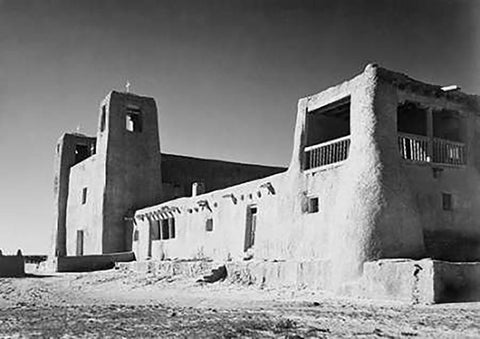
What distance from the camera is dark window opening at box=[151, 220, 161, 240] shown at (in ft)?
106

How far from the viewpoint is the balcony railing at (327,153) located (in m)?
18.7

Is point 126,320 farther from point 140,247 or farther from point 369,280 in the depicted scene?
point 140,247

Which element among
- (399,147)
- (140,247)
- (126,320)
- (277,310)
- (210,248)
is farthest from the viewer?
(140,247)

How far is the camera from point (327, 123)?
2120 cm

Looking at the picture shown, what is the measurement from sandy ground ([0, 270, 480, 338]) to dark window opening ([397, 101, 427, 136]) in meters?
7.08

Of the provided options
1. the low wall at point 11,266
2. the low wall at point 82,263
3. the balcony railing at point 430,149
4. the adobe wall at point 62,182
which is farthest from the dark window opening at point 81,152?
the balcony railing at point 430,149

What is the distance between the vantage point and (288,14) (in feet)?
38.9

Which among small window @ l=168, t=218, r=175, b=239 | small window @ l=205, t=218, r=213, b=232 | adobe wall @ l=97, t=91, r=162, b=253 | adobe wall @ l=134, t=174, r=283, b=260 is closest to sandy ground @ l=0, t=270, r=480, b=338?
adobe wall @ l=134, t=174, r=283, b=260

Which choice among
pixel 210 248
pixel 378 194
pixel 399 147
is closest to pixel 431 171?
pixel 399 147

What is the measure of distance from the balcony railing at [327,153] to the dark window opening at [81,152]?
26767 mm

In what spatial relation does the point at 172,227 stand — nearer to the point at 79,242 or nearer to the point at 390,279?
the point at 79,242

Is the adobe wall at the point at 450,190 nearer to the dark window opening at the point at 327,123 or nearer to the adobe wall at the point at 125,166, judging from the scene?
the dark window opening at the point at 327,123

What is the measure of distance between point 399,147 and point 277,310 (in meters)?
7.28

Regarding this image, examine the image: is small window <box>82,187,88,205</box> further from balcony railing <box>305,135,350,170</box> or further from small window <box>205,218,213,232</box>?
balcony railing <box>305,135,350,170</box>
